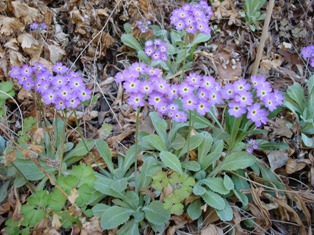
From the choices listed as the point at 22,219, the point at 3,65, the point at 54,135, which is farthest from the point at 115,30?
the point at 22,219

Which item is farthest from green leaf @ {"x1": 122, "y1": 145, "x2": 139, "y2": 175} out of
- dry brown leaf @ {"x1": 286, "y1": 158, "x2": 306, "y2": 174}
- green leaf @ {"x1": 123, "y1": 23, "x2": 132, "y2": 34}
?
green leaf @ {"x1": 123, "y1": 23, "x2": 132, "y2": 34}

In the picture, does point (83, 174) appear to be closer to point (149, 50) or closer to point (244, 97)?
point (244, 97)

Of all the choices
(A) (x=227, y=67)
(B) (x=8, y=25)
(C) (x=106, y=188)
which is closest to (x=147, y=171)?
(C) (x=106, y=188)

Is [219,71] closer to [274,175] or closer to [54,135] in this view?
[274,175]

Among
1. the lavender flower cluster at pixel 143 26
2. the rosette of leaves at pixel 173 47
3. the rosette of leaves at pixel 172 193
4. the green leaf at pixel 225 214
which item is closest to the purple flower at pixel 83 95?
the rosette of leaves at pixel 172 193

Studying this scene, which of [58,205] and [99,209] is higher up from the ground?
[58,205]

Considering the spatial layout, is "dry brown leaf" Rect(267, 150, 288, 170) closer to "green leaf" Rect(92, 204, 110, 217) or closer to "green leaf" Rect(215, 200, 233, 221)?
"green leaf" Rect(215, 200, 233, 221)

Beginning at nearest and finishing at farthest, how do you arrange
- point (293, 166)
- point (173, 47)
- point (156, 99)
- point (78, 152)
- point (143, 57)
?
point (156, 99) → point (78, 152) → point (293, 166) → point (143, 57) → point (173, 47)

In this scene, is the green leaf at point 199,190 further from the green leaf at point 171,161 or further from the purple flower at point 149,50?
the purple flower at point 149,50
